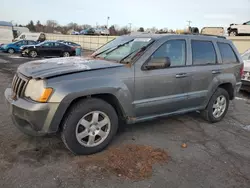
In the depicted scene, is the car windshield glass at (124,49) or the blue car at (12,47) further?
the blue car at (12,47)

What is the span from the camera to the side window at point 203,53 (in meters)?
4.57

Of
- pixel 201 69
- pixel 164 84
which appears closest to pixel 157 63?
pixel 164 84

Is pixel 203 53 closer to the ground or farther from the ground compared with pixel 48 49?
farther from the ground

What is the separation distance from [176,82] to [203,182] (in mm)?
1769

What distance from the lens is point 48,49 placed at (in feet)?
68.5

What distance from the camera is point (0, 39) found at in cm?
3512

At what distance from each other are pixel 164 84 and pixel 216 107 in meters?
1.78

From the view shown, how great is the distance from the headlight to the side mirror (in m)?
1.58

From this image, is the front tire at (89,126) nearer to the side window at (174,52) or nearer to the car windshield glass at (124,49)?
the car windshield glass at (124,49)

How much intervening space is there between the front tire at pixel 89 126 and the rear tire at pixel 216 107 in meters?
2.33

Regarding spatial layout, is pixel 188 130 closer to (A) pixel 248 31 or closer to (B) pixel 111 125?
(B) pixel 111 125

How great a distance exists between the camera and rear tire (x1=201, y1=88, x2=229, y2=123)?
5026 mm

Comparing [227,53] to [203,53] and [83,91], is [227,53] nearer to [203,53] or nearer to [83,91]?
[203,53]

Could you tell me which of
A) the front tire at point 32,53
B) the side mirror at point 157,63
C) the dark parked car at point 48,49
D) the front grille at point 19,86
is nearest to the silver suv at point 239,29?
the dark parked car at point 48,49
